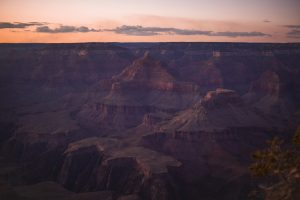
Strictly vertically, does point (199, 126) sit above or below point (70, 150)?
above

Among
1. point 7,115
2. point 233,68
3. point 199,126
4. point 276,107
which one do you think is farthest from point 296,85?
point 7,115

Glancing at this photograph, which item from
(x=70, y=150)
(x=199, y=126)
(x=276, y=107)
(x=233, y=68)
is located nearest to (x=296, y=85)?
(x=276, y=107)

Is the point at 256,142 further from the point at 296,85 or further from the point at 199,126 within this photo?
the point at 296,85

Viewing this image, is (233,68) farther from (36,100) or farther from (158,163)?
(158,163)

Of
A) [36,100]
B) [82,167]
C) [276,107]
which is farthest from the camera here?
[36,100]

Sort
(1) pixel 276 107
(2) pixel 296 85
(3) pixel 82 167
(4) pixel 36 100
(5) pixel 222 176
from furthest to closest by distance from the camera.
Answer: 1. (4) pixel 36 100
2. (2) pixel 296 85
3. (1) pixel 276 107
4. (3) pixel 82 167
5. (5) pixel 222 176

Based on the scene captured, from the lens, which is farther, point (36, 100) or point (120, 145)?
point (36, 100)
